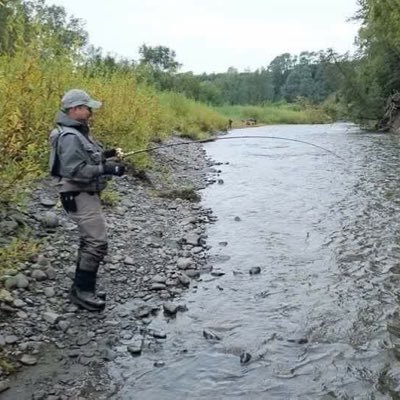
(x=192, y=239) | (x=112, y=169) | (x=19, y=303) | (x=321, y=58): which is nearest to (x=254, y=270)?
(x=192, y=239)

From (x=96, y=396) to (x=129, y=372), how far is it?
48 cm

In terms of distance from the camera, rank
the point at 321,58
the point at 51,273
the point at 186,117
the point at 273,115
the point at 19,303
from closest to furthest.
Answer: the point at 19,303, the point at 51,273, the point at 186,117, the point at 321,58, the point at 273,115

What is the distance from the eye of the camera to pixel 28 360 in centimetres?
475

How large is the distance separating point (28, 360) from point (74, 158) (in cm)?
196

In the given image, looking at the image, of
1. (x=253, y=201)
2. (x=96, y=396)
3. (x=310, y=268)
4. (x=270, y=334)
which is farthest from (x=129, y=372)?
(x=253, y=201)

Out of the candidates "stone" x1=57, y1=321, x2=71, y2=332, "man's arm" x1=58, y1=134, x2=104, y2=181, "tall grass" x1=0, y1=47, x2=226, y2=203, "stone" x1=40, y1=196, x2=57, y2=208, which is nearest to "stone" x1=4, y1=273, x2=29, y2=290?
"stone" x1=57, y1=321, x2=71, y2=332

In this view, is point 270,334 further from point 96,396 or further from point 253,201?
point 253,201

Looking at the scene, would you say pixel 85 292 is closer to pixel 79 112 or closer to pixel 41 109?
pixel 79 112

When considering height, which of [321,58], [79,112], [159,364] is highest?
[321,58]

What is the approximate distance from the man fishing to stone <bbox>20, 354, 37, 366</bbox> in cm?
103

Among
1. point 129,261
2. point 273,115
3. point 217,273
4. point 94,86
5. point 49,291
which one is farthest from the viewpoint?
point 273,115

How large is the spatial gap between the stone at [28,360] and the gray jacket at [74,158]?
1718mm

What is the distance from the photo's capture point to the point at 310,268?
7727 mm

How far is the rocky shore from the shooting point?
4.63 metres
